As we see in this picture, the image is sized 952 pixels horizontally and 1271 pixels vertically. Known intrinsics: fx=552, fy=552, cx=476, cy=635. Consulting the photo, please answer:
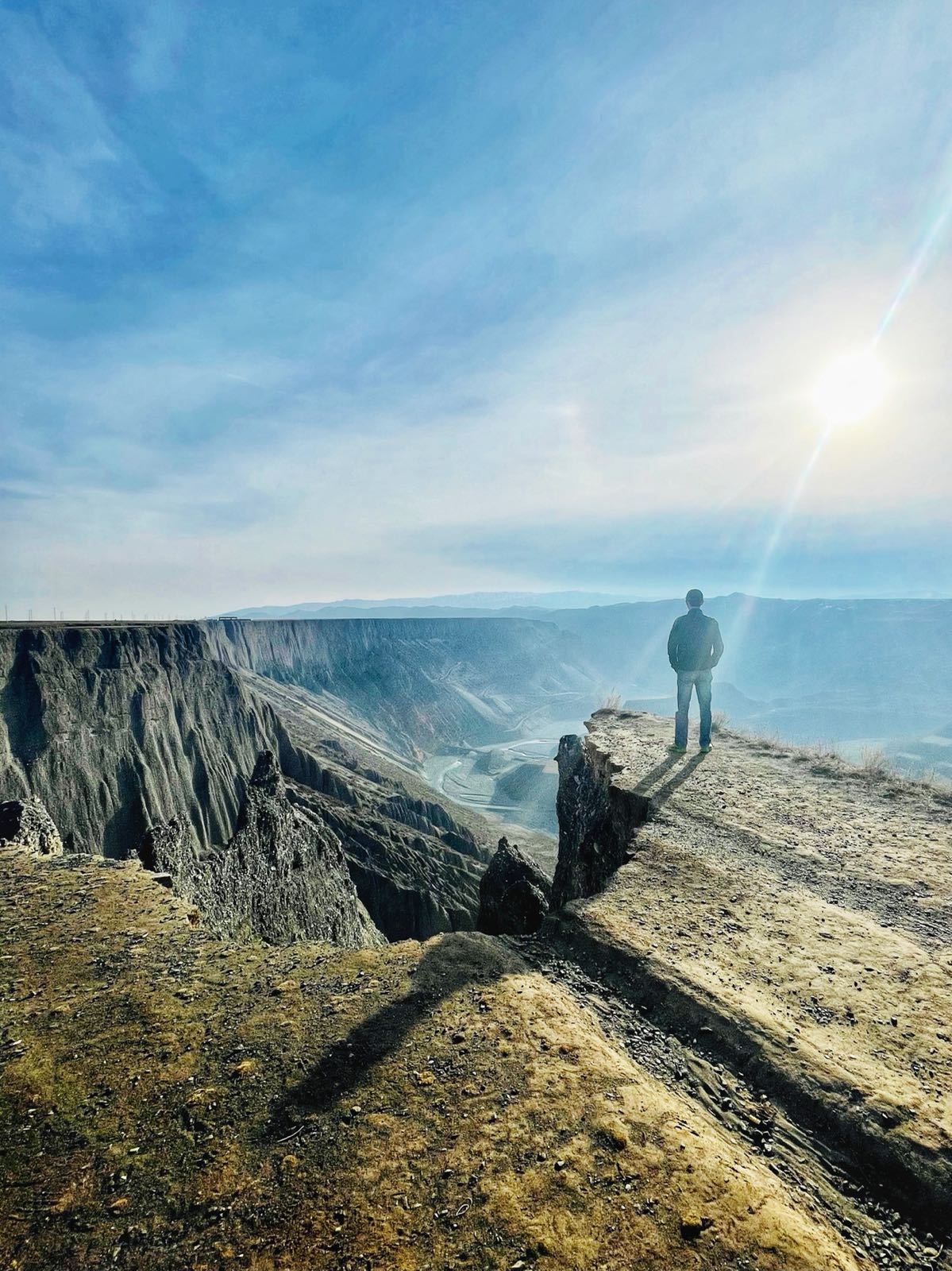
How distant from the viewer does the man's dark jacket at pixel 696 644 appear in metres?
12.5

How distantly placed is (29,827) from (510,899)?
35.1ft

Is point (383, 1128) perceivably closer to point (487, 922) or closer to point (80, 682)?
point (487, 922)

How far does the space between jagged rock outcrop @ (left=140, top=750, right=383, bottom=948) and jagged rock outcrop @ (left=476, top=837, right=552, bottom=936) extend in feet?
11.8

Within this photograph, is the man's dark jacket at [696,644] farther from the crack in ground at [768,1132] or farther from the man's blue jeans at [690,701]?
the crack in ground at [768,1132]

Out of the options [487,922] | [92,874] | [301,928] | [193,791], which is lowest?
[193,791]

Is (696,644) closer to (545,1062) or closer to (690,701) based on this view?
(690,701)

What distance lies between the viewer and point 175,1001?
5.68m

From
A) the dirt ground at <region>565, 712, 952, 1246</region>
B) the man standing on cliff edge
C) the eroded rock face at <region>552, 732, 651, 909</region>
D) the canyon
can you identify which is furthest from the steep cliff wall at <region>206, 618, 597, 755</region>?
the canyon

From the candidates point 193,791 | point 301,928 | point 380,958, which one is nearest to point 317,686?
point 193,791

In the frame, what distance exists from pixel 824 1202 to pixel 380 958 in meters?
4.53

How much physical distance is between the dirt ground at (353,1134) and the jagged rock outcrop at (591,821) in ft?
12.9

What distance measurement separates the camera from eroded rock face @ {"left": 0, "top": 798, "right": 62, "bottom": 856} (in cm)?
1154

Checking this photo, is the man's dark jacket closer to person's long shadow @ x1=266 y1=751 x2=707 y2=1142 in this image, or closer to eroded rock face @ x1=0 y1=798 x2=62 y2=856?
person's long shadow @ x1=266 y1=751 x2=707 y2=1142

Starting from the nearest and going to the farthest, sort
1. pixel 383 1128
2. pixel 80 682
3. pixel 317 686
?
pixel 383 1128
pixel 80 682
pixel 317 686
